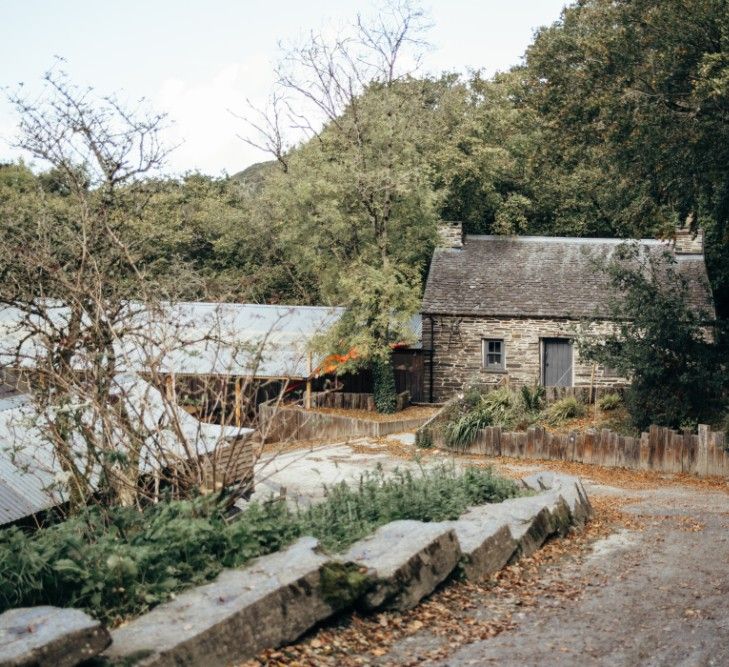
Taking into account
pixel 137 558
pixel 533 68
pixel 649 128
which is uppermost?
pixel 533 68

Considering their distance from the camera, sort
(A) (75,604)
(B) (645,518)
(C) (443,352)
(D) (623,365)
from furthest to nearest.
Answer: (C) (443,352) → (D) (623,365) → (B) (645,518) → (A) (75,604)

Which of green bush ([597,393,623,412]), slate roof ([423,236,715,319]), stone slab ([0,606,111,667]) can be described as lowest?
stone slab ([0,606,111,667])

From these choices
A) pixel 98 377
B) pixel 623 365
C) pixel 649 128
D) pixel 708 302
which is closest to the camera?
pixel 98 377

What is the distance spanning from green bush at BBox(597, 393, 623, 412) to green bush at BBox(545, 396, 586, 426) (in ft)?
2.06

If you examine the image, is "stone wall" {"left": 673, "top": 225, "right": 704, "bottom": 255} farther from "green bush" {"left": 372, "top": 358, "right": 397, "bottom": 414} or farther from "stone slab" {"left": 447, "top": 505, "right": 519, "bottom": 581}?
"stone slab" {"left": 447, "top": 505, "right": 519, "bottom": 581}

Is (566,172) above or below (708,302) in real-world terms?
above

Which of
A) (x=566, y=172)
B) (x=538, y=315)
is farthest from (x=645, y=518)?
(x=566, y=172)

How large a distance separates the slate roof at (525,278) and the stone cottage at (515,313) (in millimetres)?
38

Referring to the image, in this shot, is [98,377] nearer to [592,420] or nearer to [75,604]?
[75,604]

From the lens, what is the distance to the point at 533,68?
918 inches

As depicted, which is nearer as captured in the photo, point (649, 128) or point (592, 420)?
point (649, 128)

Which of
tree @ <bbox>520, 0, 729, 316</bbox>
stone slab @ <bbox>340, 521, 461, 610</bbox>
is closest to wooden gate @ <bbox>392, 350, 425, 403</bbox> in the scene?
tree @ <bbox>520, 0, 729, 316</bbox>

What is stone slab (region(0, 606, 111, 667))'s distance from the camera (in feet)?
17.1

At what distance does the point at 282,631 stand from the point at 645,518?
9.25 metres
